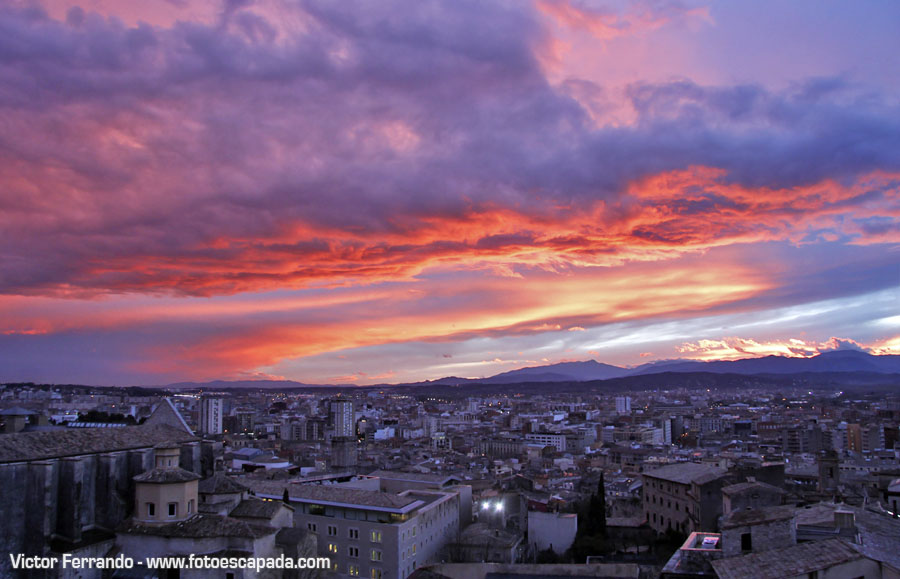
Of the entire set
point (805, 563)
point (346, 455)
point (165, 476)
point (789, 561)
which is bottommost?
point (346, 455)

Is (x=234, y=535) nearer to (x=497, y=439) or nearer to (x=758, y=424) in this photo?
(x=497, y=439)

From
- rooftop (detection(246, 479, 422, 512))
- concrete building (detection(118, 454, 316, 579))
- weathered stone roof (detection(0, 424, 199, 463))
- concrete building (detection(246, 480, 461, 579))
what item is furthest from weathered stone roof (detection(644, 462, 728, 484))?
weathered stone roof (detection(0, 424, 199, 463))

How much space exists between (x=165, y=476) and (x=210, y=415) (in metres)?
114

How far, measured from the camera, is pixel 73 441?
72.2 feet

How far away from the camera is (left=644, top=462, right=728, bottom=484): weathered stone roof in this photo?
33.6 m

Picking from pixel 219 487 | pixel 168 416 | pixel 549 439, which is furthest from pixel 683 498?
pixel 549 439

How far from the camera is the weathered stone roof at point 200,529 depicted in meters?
19.1

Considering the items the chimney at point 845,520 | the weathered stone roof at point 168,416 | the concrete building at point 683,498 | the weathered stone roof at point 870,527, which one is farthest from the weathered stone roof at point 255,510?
the concrete building at point 683,498

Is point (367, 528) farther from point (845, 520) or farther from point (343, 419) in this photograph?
point (343, 419)

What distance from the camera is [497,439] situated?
113312 mm

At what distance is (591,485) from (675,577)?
1440 inches

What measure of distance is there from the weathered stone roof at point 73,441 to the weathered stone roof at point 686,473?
23643 mm

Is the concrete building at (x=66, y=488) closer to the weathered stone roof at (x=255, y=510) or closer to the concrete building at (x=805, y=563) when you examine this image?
the weathered stone roof at (x=255, y=510)

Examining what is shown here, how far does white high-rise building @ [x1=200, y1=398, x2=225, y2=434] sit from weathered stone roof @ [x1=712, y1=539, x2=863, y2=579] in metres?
119
